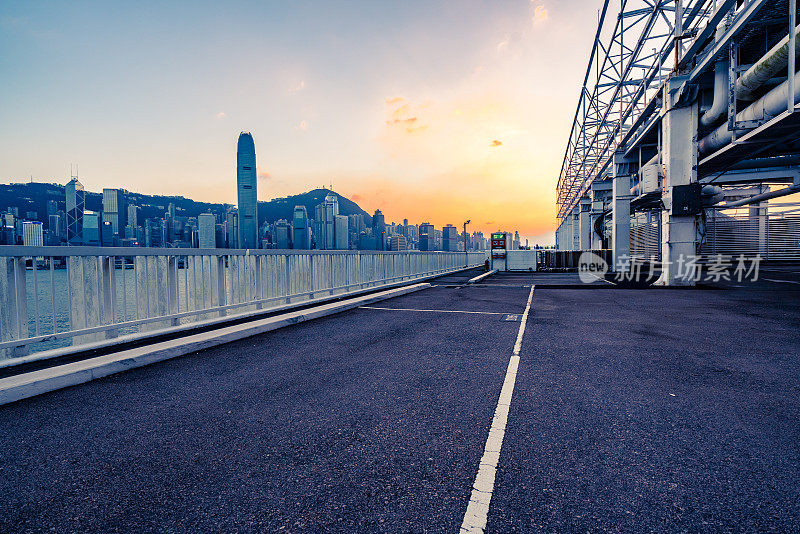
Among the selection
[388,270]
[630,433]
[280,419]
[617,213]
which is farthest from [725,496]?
[617,213]

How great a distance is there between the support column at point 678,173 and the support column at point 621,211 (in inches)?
408

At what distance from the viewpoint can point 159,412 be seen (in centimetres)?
345

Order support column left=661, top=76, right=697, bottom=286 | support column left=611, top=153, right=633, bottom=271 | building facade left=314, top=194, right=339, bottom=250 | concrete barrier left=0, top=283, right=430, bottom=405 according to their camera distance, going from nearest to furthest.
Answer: concrete barrier left=0, top=283, right=430, bottom=405 < support column left=661, top=76, right=697, bottom=286 < support column left=611, top=153, right=633, bottom=271 < building facade left=314, top=194, right=339, bottom=250

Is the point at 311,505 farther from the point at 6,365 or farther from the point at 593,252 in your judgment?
the point at 593,252

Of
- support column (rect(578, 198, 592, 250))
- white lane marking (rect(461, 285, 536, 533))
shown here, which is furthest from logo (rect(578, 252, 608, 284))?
white lane marking (rect(461, 285, 536, 533))

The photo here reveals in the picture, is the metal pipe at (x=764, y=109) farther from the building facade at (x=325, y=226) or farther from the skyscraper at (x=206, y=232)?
the building facade at (x=325, y=226)

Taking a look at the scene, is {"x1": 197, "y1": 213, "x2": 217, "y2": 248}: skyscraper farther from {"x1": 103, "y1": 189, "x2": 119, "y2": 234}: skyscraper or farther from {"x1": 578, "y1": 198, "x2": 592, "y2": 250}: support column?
{"x1": 578, "y1": 198, "x2": 592, "y2": 250}: support column

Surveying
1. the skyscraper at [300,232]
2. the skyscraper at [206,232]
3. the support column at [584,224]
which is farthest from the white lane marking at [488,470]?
the skyscraper at [300,232]

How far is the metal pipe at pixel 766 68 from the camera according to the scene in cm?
943

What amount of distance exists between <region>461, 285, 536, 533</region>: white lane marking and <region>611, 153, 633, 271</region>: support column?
27187 mm

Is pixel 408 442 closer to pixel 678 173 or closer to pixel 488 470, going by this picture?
pixel 488 470

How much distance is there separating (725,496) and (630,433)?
0.81 meters

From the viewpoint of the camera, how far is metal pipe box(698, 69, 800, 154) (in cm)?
1020

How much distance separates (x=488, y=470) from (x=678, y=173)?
1846 centimetres
